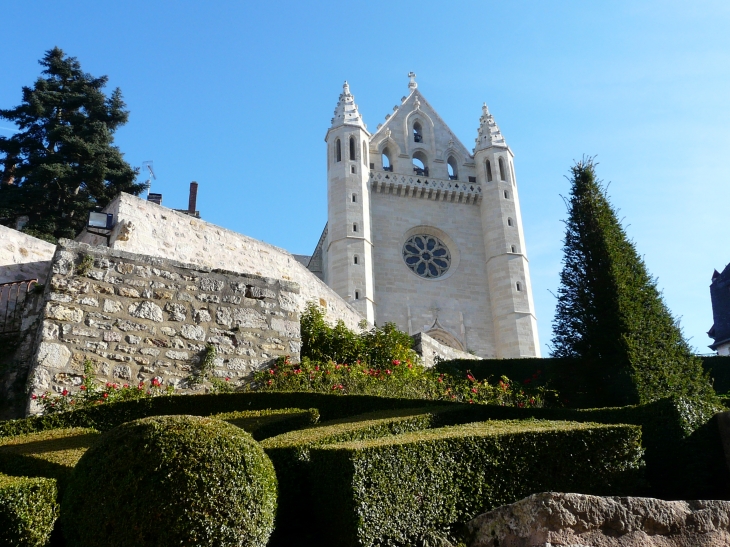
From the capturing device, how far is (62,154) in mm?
22312

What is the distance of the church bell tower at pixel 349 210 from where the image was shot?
2753 centimetres

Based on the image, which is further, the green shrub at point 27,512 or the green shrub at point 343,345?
the green shrub at point 343,345

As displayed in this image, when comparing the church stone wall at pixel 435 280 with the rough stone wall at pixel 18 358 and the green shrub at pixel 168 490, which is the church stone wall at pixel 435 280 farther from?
the green shrub at pixel 168 490

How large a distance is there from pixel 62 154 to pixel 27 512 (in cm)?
2111

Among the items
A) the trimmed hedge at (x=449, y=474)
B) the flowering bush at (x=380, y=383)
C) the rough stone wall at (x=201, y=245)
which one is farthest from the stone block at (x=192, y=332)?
the rough stone wall at (x=201, y=245)

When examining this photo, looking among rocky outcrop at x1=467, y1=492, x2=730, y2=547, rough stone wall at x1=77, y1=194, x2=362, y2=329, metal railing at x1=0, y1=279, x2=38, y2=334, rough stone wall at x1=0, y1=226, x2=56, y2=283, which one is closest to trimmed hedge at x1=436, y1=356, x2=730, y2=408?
rough stone wall at x1=77, y1=194, x2=362, y2=329

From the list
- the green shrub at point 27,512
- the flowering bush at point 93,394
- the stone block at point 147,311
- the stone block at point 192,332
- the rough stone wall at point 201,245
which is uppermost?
the rough stone wall at point 201,245

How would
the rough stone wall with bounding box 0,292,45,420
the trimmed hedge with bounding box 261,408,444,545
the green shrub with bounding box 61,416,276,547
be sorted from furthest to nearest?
the rough stone wall with bounding box 0,292,45,420, the trimmed hedge with bounding box 261,408,444,545, the green shrub with bounding box 61,416,276,547

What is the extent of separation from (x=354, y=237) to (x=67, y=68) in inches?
485

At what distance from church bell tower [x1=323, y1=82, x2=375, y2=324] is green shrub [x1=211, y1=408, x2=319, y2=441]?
20.0m

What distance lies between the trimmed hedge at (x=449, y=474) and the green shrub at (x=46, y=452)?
1.45 meters

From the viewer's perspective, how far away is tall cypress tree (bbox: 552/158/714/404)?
801cm

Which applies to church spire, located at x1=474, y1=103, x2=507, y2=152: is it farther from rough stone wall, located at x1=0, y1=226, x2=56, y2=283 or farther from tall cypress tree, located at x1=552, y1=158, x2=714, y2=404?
rough stone wall, located at x1=0, y1=226, x2=56, y2=283

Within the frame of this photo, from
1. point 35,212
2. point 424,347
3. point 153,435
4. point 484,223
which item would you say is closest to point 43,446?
point 153,435
